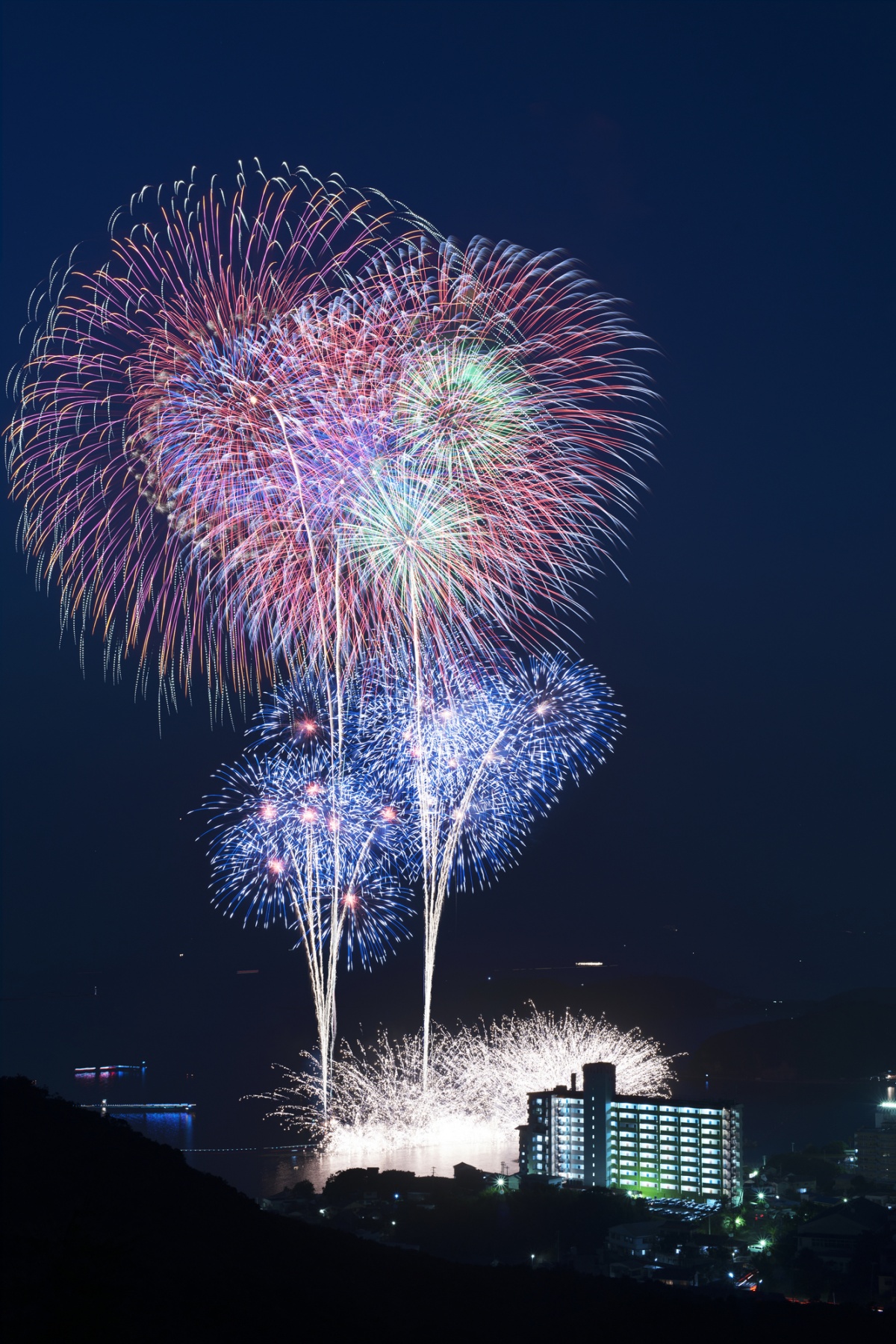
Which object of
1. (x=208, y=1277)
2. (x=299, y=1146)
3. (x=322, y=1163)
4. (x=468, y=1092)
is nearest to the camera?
(x=208, y=1277)

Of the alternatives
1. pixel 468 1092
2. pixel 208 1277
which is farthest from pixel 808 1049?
pixel 208 1277

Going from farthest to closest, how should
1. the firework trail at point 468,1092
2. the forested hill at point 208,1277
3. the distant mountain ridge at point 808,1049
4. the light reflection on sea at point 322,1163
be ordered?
the distant mountain ridge at point 808,1049 < the firework trail at point 468,1092 < the light reflection on sea at point 322,1163 < the forested hill at point 208,1277

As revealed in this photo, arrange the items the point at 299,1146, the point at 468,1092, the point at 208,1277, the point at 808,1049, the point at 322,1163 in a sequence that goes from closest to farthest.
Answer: the point at 208,1277
the point at 322,1163
the point at 468,1092
the point at 299,1146
the point at 808,1049

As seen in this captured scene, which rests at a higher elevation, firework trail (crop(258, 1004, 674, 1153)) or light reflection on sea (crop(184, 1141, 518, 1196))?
firework trail (crop(258, 1004, 674, 1153))

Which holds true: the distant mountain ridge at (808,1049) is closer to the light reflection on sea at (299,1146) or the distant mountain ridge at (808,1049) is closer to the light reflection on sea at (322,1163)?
the light reflection on sea at (299,1146)

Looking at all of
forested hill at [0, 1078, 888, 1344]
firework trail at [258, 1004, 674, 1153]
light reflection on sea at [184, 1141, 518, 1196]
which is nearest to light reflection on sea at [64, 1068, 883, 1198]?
light reflection on sea at [184, 1141, 518, 1196]

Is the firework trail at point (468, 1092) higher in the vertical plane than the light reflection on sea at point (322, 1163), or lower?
higher

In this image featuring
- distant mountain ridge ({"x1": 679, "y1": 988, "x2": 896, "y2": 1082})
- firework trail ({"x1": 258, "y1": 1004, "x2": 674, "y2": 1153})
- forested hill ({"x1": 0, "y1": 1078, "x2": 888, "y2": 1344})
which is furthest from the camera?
distant mountain ridge ({"x1": 679, "y1": 988, "x2": 896, "y2": 1082})

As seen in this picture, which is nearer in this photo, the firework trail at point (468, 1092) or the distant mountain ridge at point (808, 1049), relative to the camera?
the firework trail at point (468, 1092)

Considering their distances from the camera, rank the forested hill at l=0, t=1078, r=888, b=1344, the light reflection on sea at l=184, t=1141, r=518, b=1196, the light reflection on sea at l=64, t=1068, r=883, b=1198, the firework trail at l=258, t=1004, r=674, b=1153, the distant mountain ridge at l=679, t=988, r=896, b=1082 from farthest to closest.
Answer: the distant mountain ridge at l=679, t=988, r=896, b=1082
the firework trail at l=258, t=1004, r=674, b=1153
the light reflection on sea at l=64, t=1068, r=883, b=1198
the light reflection on sea at l=184, t=1141, r=518, b=1196
the forested hill at l=0, t=1078, r=888, b=1344

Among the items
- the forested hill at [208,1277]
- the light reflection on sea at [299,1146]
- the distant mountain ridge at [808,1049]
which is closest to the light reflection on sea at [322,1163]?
the light reflection on sea at [299,1146]

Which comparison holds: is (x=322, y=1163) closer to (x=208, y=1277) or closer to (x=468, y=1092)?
(x=468, y=1092)

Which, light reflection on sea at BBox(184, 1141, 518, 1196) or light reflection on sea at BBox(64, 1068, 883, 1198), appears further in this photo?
light reflection on sea at BBox(64, 1068, 883, 1198)

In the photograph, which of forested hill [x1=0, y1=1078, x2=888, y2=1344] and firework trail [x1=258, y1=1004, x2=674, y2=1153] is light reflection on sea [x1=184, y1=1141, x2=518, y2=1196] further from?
forested hill [x1=0, y1=1078, x2=888, y2=1344]
